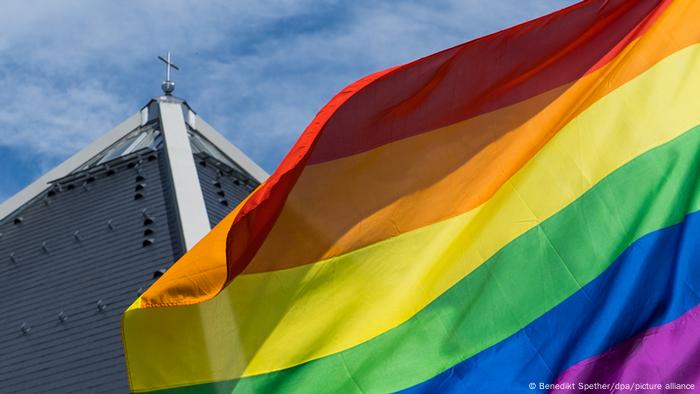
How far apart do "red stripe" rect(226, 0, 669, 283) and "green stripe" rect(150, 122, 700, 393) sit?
1034 millimetres

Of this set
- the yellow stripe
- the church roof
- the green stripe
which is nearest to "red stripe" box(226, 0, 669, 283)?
the yellow stripe

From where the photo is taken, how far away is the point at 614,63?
10695mm

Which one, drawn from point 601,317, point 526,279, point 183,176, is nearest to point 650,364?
point 601,317

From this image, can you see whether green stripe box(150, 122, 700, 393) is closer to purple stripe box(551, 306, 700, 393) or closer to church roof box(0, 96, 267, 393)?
purple stripe box(551, 306, 700, 393)

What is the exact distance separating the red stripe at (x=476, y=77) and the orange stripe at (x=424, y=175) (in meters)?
0.09

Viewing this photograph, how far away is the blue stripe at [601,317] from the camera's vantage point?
948 centimetres

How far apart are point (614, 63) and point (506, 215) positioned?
1.36 m

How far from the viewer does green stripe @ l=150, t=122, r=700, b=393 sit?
32.4 ft

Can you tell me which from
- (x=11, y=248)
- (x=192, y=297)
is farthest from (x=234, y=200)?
(x=192, y=297)

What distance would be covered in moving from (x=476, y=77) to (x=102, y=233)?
17.0 m

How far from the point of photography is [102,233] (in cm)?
2694

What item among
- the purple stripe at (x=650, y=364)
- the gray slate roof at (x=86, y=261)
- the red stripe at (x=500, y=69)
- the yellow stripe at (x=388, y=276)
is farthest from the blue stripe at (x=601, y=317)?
the gray slate roof at (x=86, y=261)

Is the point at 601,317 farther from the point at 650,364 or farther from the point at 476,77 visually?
the point at 476,77

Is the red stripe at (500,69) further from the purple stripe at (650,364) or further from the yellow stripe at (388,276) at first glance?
the purple stripe at (650,364)
